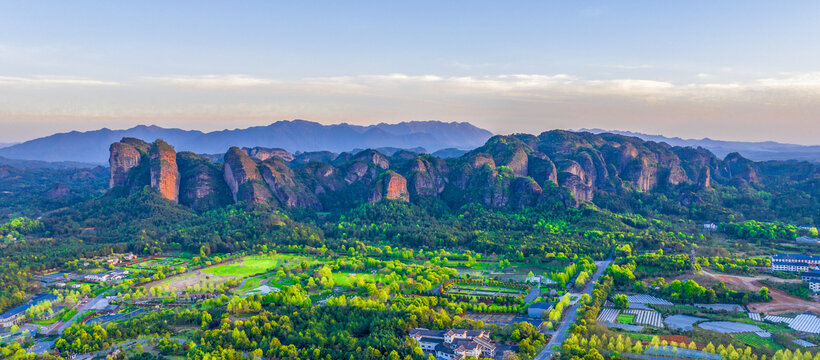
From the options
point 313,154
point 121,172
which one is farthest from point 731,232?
point 313,154

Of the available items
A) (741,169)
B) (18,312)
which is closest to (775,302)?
(18,312)

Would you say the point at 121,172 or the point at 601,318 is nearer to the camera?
the point at 601,318

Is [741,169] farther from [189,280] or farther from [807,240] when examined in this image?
[189,280]

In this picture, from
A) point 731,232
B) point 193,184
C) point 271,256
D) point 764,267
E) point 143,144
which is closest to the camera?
point 764,267

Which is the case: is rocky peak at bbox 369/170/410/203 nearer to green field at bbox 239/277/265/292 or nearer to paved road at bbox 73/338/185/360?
green field at bbox 239/277/265/292

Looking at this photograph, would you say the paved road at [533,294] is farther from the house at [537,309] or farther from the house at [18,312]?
the house at [18,312]

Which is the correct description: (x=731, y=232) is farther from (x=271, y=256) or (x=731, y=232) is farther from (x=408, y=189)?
(x=271, y=256)
